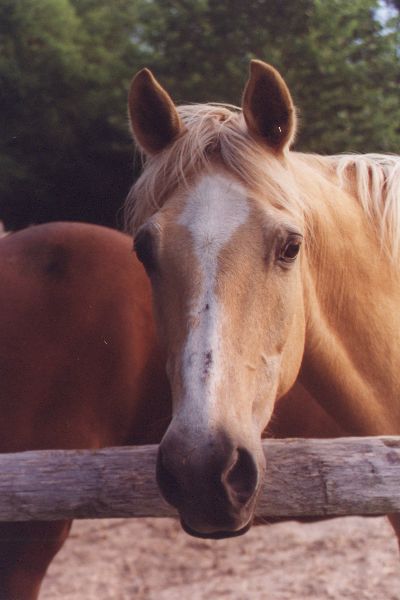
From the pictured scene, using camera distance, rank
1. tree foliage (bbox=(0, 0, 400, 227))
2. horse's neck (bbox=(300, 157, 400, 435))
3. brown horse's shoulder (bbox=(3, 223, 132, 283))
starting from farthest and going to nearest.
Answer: tree foliage (bbox=(0, 0, 400, 227)) < brown horse's shoulder (bbox=(3, 223, 132, 283)) < horse's neck (bbox=(300, 157, 400, 435))

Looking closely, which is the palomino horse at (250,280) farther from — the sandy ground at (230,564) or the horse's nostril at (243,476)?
the sandy ground at (230,564)

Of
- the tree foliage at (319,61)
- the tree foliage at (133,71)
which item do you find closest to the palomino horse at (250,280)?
the tree foliage at (133,71)

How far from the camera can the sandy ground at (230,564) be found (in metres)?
3.80

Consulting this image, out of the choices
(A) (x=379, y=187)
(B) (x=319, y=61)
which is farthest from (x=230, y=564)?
(B) (x=319, y=61)

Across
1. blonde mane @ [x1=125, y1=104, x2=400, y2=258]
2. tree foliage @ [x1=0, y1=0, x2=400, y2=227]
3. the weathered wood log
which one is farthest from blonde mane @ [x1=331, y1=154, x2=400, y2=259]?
tree foliage @ [x1=0, y1=0, x2=400, y2=227]

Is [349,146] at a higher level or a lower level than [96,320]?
lower

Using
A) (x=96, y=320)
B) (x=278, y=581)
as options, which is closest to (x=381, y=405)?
(x=96, y=320)

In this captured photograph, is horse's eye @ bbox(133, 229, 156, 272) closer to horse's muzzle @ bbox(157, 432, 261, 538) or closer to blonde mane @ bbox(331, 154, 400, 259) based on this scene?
horse's muzzle @ bbox(157, 432, 261, 538)

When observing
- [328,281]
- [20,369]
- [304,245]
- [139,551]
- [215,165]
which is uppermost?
[215,165]

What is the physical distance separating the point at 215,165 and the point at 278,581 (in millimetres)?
2877

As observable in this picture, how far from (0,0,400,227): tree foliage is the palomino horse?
4.30m

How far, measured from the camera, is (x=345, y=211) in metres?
2.16

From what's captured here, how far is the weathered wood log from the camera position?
173 centimetres

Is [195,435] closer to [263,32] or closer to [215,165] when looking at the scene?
[215,165]
